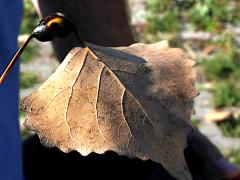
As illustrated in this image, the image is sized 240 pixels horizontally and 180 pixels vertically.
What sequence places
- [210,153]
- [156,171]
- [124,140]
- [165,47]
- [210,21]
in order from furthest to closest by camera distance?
[210,21], [210,153], [156,171], [165,47], [124,140]

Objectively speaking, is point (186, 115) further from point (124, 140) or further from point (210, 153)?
point (210, 153)

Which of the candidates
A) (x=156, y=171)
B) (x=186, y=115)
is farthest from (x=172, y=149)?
(x=156, y=171)

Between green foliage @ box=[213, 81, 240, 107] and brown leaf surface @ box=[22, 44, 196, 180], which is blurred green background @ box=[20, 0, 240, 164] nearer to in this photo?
green foliage @ box=[213, 81, 240, 107]

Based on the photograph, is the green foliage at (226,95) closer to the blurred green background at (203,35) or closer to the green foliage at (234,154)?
the blurred green background at (203,35)

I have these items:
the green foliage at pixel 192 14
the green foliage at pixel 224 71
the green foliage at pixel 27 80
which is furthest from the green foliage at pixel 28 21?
the green foliage at pixel 224 71

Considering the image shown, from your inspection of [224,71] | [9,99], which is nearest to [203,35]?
[224,71]

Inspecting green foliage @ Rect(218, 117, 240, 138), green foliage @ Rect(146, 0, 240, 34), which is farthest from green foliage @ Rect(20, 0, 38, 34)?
green foliage @ Rect(218, 117, 240, 138)

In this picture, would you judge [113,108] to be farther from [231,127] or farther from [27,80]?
[27,80]
